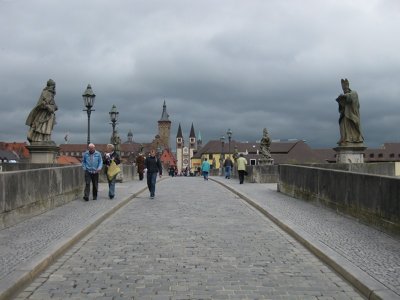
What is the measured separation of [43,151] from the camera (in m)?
20.1

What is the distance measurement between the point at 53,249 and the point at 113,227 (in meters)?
3.25

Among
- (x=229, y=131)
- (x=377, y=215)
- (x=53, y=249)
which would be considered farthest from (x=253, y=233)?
(x=229, y=131)

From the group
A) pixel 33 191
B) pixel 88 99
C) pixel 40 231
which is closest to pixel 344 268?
pixel 40 231

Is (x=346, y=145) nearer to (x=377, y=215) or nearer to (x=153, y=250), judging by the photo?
(x=377, y=215)

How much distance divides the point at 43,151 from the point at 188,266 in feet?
46.7

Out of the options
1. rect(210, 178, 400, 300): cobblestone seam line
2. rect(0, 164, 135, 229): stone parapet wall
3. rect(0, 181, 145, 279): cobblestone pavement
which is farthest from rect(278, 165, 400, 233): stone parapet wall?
rect(0, 164, 135, 229): stone parapet wall

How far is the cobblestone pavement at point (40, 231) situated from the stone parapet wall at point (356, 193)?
18.2 ft

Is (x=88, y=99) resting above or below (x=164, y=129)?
below

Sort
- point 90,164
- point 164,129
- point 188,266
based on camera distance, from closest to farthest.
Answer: point 188,266, point 90,164, point 164,129

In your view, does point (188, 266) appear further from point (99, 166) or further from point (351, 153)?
point (351, 153)

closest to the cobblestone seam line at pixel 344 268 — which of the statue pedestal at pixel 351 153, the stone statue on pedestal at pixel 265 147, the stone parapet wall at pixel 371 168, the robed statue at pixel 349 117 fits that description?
the stone parapet wall at pixel 371 168

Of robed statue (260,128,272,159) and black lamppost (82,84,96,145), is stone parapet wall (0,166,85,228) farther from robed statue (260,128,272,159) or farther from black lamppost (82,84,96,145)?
robed statue (260,128,272,159)

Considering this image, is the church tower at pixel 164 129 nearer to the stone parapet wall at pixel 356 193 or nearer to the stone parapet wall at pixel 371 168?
the stone parapet wall at pixel 371 168

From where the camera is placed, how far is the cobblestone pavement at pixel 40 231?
7.21 meters
